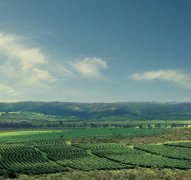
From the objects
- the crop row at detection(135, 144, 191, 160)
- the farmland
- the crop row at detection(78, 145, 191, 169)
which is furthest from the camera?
the crop row at detection(135, 144, 191, 160)

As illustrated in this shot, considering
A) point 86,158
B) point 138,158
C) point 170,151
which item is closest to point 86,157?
point 86,158

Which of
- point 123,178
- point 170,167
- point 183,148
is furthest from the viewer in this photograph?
point 183,148

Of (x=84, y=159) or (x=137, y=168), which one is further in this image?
(x=84, y=159)

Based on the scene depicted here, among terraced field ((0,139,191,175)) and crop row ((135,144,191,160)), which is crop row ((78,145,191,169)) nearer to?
terraced field ((0,139,191,175))

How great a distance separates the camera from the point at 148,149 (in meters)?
179

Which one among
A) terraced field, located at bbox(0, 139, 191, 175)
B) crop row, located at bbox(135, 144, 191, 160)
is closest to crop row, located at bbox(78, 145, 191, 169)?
terraced field, located at bbox(0, 139, 191, 175)

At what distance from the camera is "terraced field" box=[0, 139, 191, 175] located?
137875 millimetres

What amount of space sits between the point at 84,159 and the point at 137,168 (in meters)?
24.7

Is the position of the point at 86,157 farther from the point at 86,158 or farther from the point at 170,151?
the point at 170,151

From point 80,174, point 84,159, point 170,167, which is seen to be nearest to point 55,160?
point 84,159

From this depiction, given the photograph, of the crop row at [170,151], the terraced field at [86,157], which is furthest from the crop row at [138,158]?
the crop row at [170,151]

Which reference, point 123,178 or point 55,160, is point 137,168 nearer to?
point 123,178

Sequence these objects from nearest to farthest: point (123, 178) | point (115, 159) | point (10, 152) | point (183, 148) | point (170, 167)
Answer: point (123, 178) → point (170, 167) → point (115, 159) → point (10, 152) → point (183, 148)

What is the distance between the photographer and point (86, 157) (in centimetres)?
16100
